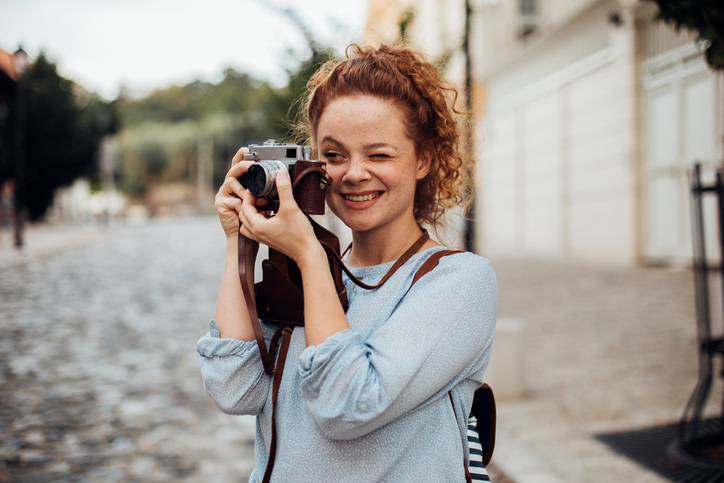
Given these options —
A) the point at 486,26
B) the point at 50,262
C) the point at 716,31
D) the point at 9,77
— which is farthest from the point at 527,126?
the point at 9,77

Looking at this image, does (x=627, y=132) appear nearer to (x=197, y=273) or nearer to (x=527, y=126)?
(x=527, y=126)

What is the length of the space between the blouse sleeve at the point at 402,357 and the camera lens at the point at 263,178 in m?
0.36

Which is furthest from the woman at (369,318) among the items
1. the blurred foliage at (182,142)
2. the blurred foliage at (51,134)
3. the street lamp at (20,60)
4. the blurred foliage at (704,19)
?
the blurred foliage at (182,142)

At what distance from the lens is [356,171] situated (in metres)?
1.42

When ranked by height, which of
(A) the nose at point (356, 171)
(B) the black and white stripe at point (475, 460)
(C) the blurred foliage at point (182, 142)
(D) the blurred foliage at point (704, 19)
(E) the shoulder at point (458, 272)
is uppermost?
(C) the blurred foliage at point (182, 142)

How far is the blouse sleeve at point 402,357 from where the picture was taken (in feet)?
3.91

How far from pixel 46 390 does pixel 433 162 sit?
15.1 feet

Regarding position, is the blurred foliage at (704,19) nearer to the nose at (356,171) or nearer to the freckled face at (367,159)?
the freckled face at (367,159)

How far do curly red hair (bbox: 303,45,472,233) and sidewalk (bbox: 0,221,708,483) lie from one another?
2.50 metres

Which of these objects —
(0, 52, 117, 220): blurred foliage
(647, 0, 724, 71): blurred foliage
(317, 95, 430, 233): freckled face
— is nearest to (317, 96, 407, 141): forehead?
(317, 95, 430, 233): freckled face

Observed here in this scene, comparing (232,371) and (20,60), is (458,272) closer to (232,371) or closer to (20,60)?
(232,371)

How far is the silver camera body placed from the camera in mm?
1331

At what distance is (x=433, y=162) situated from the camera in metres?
1.64

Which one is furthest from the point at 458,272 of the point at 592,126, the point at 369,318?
the point at 592,126
